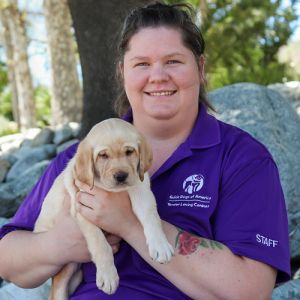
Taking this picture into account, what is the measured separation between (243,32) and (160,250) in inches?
A: 698

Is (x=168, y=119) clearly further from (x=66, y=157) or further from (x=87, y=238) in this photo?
(x=87, y=238)

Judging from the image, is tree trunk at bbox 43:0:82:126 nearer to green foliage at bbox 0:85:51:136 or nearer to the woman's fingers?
the woman's fingers

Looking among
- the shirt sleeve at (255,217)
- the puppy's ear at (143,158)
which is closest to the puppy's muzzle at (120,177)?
the puppy's ear at (143,158)

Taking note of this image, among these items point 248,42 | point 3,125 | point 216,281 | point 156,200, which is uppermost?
point 248,42

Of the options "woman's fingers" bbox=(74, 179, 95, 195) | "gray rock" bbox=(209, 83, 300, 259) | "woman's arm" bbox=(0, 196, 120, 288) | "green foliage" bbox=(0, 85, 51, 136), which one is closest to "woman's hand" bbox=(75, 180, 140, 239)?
"woman's fingers" bbox=(74, 179, 95, 195)

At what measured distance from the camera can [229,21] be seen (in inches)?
655

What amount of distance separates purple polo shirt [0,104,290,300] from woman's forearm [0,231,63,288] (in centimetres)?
17

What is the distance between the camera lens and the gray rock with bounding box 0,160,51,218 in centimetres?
568

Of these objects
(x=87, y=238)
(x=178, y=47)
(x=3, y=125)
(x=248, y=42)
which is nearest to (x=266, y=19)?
(x=248, y=42)

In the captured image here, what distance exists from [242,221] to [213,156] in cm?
55

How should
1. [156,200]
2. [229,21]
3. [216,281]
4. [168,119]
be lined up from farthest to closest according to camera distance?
[229,21] < [168,119] < [156,200] < [216,281]

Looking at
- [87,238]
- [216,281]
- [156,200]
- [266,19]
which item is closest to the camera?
[216,281]

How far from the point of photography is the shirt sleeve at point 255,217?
200cm

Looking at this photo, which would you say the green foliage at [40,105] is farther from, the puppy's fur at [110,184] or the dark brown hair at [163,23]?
the puppy's fur at [110,184]
